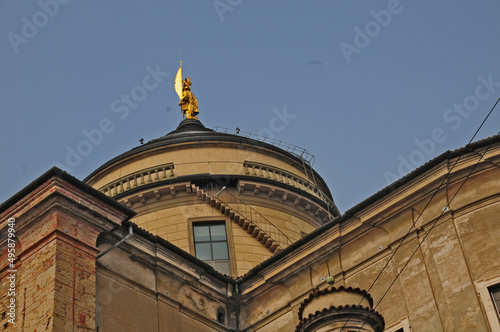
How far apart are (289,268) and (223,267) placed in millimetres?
5699

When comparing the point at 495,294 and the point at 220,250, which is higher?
the point at 220,250

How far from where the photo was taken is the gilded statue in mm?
38506

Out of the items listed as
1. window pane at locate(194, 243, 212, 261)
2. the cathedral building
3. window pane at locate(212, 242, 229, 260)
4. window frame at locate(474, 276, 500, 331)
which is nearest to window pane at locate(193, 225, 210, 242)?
window pane at locate(194, 243, 212, 261)

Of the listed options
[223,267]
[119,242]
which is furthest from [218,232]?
[119,242]

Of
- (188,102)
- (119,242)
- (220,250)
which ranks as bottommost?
(119,242)

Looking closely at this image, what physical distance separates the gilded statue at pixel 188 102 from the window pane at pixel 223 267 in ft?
32.6

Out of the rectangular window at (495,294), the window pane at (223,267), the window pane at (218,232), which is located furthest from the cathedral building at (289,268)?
the window pane at (218,232)

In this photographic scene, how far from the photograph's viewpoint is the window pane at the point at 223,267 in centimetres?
2959

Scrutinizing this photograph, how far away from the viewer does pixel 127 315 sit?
21688mm

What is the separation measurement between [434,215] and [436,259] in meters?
1.14

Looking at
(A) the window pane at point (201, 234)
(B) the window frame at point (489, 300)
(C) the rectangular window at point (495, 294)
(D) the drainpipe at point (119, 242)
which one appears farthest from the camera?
(A) the window pane at point (201, 234)

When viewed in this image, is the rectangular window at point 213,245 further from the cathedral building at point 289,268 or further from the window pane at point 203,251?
the cathedral building at point 289,268

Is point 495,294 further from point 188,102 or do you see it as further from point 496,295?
point 188,102

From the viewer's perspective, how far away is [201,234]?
3067 cm
